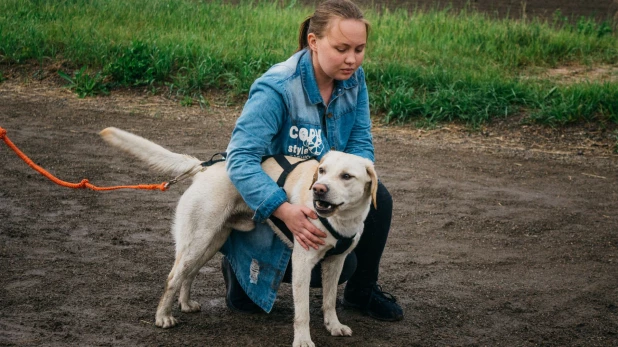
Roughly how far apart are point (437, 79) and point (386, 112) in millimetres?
804

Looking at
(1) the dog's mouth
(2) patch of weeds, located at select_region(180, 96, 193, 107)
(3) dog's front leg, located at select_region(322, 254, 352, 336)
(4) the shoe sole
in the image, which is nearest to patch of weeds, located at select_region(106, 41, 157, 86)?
(2) patch of weeds, located at select_region(180, 96, 193, 107)

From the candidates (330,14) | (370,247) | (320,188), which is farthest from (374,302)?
(330,14)

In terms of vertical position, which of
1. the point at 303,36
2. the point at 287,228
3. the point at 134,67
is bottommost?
the point at 134,67

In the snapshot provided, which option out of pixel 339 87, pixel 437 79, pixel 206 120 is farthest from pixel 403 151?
pixel 339 87

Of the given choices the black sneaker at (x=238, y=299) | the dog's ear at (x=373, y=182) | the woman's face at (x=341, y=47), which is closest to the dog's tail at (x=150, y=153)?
the black sneaker at (x=238, y=299)

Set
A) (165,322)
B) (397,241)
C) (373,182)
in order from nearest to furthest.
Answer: (373,182) < (165,322) < (397,241)

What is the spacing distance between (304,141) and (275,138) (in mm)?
144

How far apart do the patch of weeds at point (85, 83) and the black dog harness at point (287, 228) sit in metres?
5.91

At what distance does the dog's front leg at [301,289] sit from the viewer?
11.0 ft

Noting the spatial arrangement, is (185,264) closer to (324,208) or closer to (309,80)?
(324,208)

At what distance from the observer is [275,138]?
12.0 feet

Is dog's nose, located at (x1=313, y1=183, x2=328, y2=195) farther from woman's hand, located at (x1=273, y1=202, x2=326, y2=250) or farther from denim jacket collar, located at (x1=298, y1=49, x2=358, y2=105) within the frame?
denim jacket collar, located at (x1=298, y1=49, x2=358, y2=105)

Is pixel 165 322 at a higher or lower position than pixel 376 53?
lower

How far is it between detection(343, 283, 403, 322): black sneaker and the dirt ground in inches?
2.2
